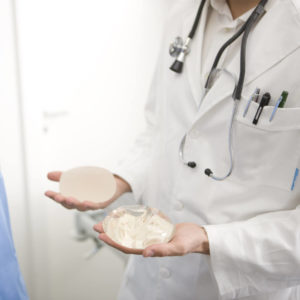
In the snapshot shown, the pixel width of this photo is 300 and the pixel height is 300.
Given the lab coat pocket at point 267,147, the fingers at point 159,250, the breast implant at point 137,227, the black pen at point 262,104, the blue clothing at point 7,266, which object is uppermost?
the black pen at point 262,104

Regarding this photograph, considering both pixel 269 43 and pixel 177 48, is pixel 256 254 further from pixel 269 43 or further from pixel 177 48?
pixel 177 48

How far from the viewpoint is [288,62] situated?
0.69m

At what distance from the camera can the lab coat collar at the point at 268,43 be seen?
0.69m

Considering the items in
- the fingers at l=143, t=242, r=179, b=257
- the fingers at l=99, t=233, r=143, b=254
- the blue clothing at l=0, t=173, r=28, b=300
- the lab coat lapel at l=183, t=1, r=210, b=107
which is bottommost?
the blue clothing at l=0, t=173, r=28, b=300

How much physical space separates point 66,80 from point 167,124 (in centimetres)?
58

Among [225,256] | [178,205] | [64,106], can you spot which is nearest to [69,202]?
[178,205]

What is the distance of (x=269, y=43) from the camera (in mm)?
716

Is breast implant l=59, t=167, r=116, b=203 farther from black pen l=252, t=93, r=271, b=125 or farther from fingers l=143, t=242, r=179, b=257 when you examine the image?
black pen l=252, t=93, r=271, b=125

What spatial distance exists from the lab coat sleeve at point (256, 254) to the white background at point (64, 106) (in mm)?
807

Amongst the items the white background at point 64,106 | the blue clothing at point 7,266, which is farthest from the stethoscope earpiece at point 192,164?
the white background at point 64,106

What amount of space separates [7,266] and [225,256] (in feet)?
1.82

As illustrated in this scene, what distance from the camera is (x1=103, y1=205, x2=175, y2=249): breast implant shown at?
0.73 meters

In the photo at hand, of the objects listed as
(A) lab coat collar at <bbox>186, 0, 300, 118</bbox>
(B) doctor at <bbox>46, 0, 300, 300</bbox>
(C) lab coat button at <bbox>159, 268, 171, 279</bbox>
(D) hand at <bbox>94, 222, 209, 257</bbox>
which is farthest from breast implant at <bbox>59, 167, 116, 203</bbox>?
(A) lab coat collar at <bbox>186, 0, 300, 118</bbox>

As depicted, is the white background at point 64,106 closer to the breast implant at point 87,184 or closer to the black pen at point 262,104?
the breast implant at point 87,184
